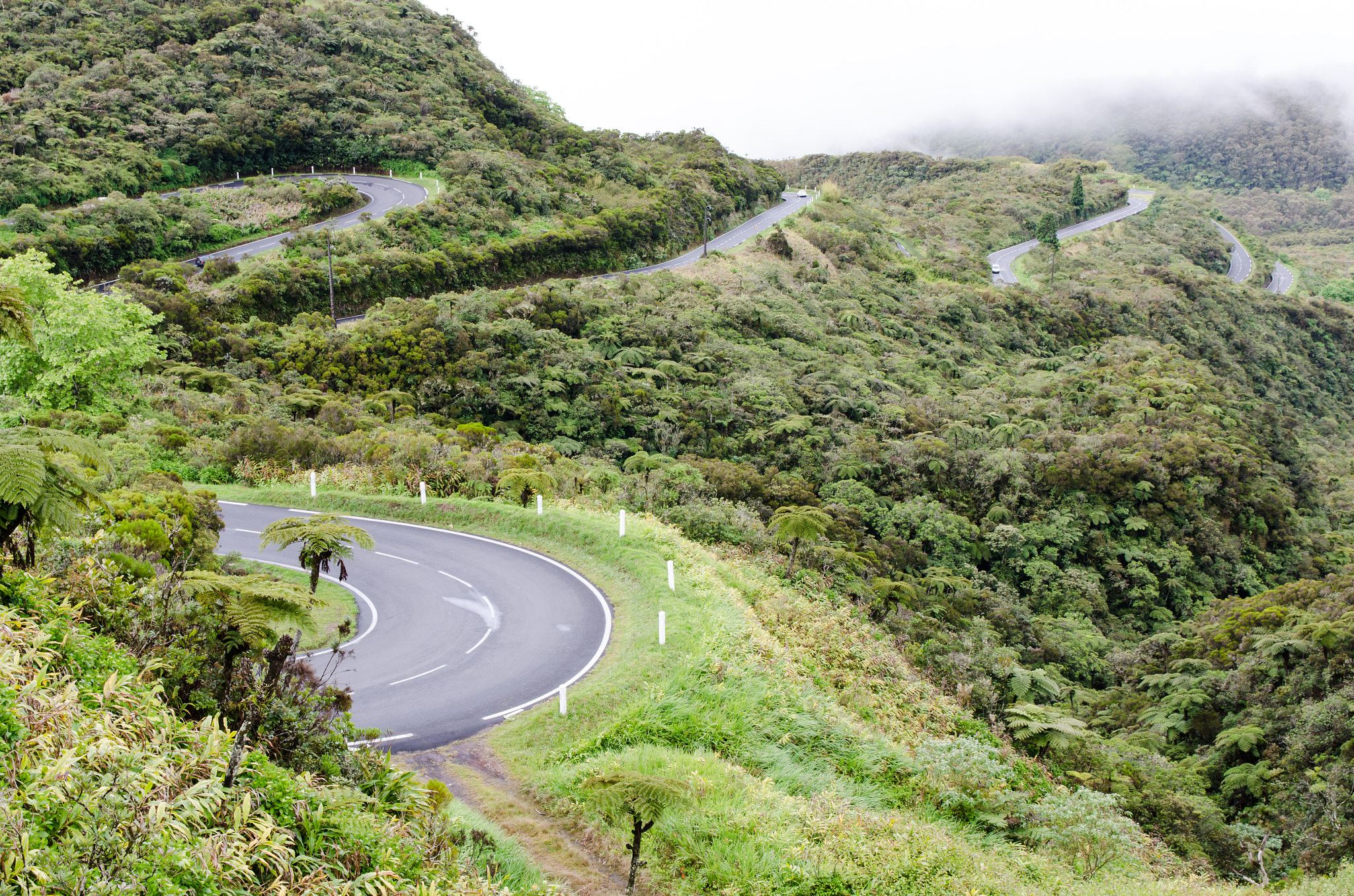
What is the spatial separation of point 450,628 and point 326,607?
2.00 m

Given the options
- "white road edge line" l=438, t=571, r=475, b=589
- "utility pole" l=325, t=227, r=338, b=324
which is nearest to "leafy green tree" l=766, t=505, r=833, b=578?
"white road edge line" l=438, t=571, r=475, b=589

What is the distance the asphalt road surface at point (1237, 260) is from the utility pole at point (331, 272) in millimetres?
76536

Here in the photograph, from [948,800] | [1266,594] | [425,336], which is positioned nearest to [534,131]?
[425,336]

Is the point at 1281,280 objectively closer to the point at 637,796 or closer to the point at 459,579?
the point at 459,579

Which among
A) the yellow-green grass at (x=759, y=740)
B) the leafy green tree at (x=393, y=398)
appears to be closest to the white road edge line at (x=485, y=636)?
the yellow-green grass at (x=759, y=740)

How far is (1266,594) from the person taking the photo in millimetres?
21453

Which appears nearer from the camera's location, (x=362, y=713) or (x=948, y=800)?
(x=948, y=800)

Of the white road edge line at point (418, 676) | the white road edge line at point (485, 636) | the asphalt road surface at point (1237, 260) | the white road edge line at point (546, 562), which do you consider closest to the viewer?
the white road edge line at point (546, 562)

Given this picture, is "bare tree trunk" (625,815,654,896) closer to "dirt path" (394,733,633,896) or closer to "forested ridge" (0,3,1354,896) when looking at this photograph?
"dirt path" (394,733,633,896)

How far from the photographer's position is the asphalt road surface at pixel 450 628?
10.3 meters

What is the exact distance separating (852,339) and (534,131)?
35334 mm

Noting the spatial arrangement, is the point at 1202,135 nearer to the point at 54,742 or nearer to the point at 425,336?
the point at 425,336

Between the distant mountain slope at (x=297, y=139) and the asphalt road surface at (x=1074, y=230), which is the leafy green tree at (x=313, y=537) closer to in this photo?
the distant mountain slope at (x=297, y=139)

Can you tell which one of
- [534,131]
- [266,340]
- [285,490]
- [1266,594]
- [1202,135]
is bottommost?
[1266,594]
